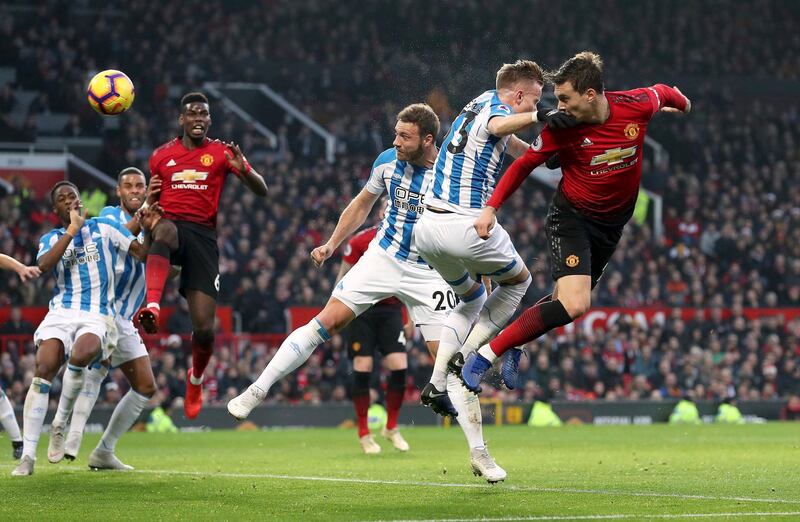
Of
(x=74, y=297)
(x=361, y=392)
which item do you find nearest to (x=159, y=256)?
(x=74, y=297)

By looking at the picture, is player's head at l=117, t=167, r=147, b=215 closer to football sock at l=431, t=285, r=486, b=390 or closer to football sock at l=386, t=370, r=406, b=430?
football sock at l=431, t=285, r=486, b=390

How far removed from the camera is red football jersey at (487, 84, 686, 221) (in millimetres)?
8336

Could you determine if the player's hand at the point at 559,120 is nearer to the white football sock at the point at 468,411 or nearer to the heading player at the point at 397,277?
the heading player at the point at 397,277

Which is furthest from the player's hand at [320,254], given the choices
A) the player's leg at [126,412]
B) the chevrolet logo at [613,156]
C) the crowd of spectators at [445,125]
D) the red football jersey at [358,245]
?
the crowd of spectators at [445,125]

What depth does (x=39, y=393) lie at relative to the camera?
10188 mm

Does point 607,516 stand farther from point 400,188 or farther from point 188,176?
point 188,176

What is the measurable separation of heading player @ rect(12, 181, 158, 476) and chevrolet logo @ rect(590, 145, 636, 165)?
155 inches

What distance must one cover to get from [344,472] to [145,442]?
6.40 m

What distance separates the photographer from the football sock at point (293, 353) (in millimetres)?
8711

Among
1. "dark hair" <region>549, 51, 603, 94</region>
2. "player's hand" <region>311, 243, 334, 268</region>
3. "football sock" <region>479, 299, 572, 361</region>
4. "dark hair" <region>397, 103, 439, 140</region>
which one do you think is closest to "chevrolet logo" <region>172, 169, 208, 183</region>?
"player's hand" <region>311, 243, 334, 268</region>

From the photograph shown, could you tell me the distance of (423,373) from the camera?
21.6m

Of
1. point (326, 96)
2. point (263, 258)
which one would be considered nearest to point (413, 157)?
point (263, 258)

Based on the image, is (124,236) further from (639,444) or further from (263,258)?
(263,258)

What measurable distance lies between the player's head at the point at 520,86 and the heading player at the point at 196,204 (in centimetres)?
265
